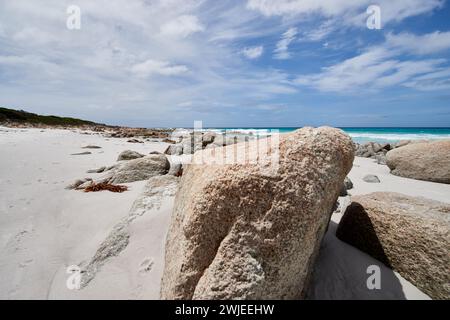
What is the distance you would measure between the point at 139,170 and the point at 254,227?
5625mm

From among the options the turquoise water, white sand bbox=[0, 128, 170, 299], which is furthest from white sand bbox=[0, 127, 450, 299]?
the turquoise water

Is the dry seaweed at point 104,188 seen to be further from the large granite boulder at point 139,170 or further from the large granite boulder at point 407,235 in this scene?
the large granite boulder at point 407,235

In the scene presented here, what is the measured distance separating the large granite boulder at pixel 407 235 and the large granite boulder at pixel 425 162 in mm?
5194

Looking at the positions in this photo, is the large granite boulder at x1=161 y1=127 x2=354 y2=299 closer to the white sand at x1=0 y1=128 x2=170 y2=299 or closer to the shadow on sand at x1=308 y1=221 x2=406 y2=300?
the shadow on sand at x1=308 y1=221 x2=406 y2=300

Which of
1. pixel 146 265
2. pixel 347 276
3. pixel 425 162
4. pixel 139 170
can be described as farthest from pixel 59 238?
pixel 425 162

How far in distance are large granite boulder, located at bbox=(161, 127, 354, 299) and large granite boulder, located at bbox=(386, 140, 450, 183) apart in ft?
23.8

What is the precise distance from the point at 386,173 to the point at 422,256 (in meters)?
7.35

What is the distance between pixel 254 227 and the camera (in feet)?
7.06

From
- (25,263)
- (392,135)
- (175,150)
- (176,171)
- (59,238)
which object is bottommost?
(25,263)

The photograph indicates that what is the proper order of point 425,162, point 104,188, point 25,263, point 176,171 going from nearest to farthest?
1. point 25,263
2. point 104,188
3. point 176,171
4. point 425,162

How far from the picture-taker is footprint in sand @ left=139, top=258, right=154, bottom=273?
3.24 metres

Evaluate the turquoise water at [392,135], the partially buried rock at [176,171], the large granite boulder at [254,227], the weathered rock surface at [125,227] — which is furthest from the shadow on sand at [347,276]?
the turquoise water at [392,135]

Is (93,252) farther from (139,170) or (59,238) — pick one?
(139,170)
